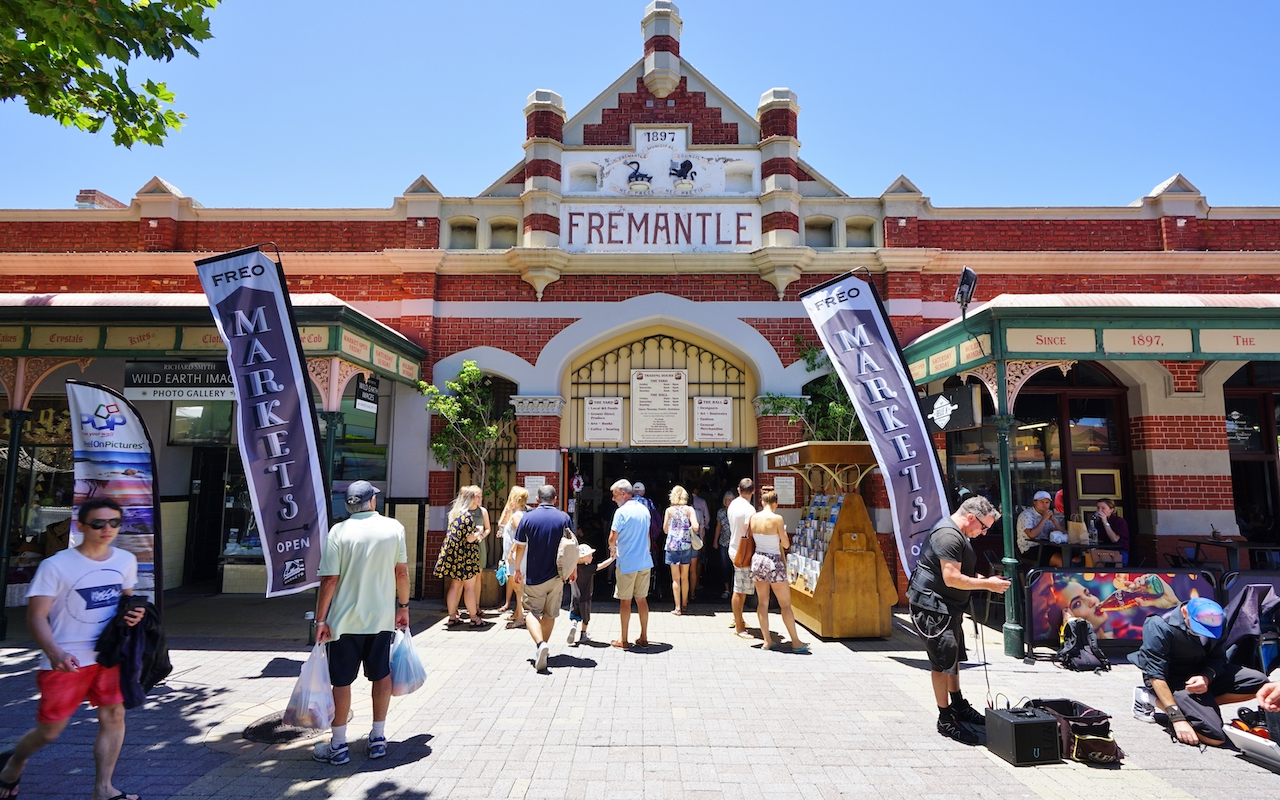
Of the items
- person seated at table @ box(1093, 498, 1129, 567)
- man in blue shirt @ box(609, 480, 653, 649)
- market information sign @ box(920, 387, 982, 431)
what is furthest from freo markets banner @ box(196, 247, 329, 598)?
person seated at table @ box(1093, 498, 1129, 567)

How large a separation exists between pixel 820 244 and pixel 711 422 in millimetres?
3369

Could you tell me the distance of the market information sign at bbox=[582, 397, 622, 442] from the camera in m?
10.7

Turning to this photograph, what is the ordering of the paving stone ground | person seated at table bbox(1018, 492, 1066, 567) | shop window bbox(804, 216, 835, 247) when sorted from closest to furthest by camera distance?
the paving stone ground, person seated at table bbox(1018, 492, 1066, 567), shop window bbox(804, 216, 835, 247)

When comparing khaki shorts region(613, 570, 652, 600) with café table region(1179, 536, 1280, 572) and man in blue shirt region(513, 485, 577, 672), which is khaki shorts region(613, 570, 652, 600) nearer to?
man in blue shirt region(513, 485, 577, 672)

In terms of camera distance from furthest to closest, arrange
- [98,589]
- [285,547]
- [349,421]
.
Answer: [349,421] < [285,547] < [98,589]

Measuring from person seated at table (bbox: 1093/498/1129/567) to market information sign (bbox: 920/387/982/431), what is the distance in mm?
2853

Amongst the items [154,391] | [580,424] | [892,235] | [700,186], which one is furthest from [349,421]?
[892,235]

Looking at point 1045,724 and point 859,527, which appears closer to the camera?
point 1045,724

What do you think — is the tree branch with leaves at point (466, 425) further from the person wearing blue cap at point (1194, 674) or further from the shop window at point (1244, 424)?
the shop window at point (1244, 424)

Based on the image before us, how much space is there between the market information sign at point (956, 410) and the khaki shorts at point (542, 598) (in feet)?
14.1

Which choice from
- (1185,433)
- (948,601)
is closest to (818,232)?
(1185,433)

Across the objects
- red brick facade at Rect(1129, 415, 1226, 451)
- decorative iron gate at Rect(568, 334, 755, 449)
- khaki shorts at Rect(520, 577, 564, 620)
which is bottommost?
khaki shorts at Rect(520, 577, 564, 620)

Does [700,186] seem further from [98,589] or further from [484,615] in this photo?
[98,589]

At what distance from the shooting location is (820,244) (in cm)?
1094
